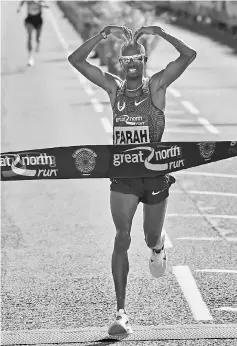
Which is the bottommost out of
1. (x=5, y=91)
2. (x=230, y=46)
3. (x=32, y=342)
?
(x=230, y=46)

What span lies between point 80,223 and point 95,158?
6.39 metres

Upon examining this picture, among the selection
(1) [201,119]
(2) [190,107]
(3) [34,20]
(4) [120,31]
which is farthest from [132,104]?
(3) [34,20]

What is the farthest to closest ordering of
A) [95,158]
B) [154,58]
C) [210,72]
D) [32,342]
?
[154,58], [210,72], [32,342], [95,158]

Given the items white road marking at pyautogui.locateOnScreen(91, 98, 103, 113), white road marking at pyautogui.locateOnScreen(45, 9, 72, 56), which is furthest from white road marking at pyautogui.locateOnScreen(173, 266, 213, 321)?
white road marking at pyautogui.locateOnScreen(45, 9, 72, 56)

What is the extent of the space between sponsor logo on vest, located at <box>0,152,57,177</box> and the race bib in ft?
1.93

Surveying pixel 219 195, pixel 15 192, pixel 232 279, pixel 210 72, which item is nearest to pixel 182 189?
pixel 219 195

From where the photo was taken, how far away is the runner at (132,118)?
340 inches

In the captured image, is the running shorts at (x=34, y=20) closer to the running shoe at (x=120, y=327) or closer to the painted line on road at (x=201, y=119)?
the painted line on road at (x=201, y=119)

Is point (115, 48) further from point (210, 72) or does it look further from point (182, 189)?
point (182, 189)

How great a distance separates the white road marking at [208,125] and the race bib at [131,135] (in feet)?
42.8

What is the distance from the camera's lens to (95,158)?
8320mm

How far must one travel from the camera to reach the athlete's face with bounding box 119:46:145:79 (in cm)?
861

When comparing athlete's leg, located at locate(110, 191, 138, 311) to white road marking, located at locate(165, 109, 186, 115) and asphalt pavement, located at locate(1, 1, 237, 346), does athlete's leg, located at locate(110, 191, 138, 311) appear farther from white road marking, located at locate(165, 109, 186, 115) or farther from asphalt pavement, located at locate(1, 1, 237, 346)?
white road marking, located at locate(165, 109, 186, 115)

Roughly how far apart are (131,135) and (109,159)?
0.34 metres
